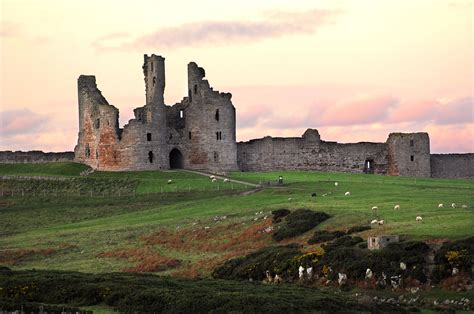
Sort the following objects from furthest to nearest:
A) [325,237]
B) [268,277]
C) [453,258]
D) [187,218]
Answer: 1. [187,218]
2. [325,237]
3. [268,277]
4. [453,258]

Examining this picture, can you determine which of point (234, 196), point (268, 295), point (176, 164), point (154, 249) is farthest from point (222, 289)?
point (176, 164)

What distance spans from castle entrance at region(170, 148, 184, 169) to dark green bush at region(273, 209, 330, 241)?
47.2 m

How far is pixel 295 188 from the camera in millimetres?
91750

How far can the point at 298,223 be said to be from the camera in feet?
216

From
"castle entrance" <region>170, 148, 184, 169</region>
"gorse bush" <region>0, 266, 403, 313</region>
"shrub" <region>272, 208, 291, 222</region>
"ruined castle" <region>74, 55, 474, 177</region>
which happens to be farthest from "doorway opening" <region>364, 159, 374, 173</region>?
"gorse bush" <region>0, 266, 403, 313</region>

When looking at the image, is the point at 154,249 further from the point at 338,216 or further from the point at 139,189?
the point at 139,189

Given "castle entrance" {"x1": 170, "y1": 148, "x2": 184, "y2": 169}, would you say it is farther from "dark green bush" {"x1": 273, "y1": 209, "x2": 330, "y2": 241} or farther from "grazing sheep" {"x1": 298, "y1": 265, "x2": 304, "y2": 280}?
"grazing sheep" {"x1": 298, "y1": 265, "x2": 304, "y2": 280}

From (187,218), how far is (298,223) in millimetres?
13791

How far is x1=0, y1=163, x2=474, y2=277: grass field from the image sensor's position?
6253cm

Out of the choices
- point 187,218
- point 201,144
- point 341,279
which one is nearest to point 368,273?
point 341,279

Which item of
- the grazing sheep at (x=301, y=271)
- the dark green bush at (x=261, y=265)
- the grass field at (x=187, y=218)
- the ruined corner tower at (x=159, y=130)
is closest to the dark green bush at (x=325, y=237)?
the dark green bush at (x=261, y=265)

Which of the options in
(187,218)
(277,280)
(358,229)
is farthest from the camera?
(187,218)

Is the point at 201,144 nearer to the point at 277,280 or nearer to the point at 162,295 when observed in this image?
the point at 277,280

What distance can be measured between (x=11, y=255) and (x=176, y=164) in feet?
161
